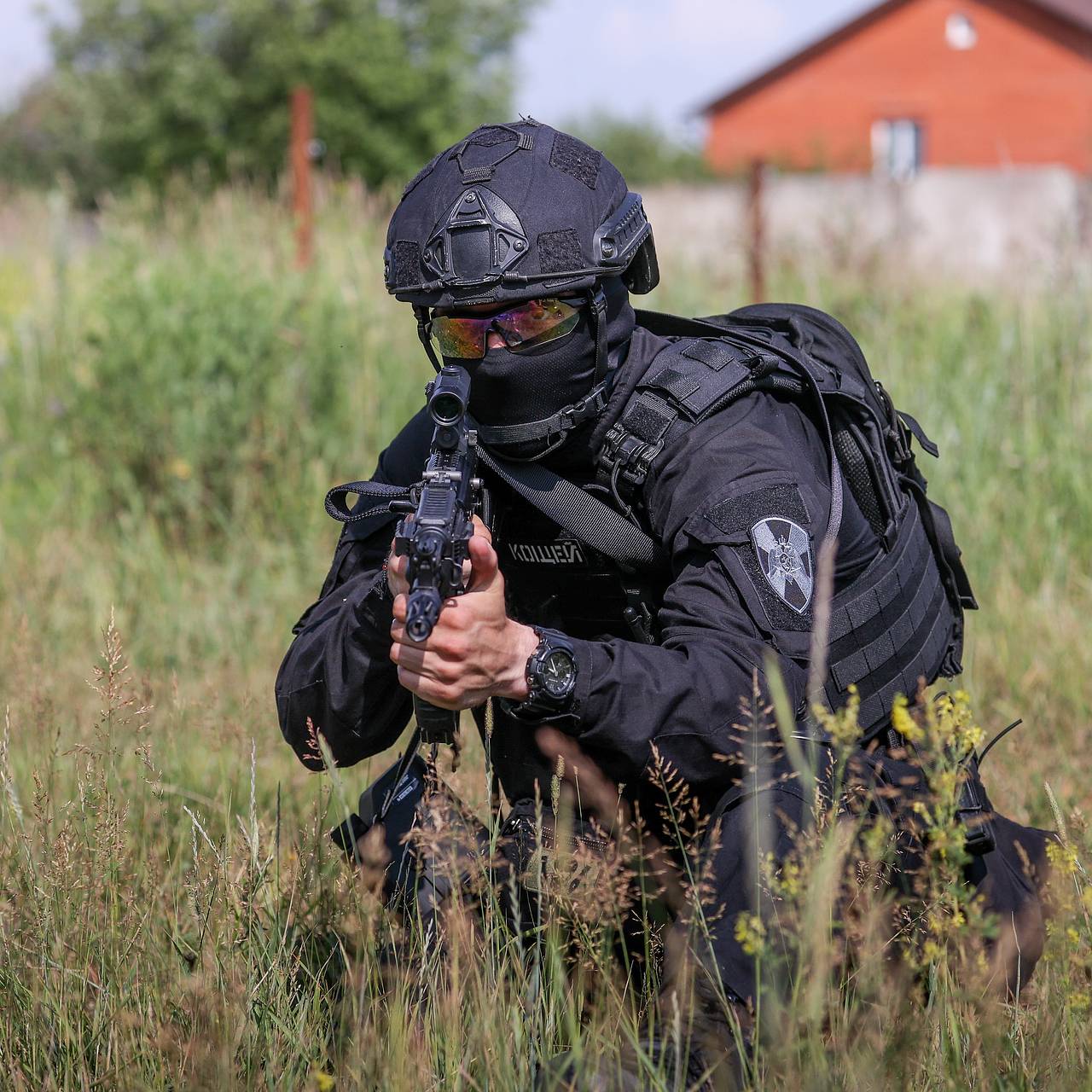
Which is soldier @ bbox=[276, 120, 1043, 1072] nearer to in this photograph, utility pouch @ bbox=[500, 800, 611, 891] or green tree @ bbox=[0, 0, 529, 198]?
utility pouch @ bbox=[500, 800, 611, 891]

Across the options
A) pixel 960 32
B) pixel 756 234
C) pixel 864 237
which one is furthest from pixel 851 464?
pixel 960 32

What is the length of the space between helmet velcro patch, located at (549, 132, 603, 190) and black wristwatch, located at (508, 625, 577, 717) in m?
0.95

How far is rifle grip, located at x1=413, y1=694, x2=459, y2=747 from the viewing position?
2037 millimetres

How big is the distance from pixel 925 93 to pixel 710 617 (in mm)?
34780

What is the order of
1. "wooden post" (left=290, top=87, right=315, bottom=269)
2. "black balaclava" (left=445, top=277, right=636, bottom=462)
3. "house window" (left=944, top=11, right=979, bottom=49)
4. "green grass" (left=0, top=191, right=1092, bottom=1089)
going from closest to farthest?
"green grass" (left=0, top=191, right=1092, bottom=1089)
"black balaclava" (left=445, top=277, right=636, bottom=462)
"wooden post" (left=290, top=87, right=315, bottom=269)
"house window" (left=944, top=11, right=979, bottom=49)

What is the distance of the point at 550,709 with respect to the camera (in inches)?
77.0

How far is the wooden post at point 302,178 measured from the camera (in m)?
6.74

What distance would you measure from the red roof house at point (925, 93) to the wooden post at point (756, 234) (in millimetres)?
23940

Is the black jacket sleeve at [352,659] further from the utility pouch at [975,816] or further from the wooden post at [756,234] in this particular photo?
the wooden post at [756,234]

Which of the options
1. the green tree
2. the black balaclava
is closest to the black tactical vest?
the black balaclava

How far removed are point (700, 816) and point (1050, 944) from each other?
0.57 metres

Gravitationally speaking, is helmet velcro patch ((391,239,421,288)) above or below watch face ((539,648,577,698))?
above

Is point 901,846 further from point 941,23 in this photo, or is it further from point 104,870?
point 941,23

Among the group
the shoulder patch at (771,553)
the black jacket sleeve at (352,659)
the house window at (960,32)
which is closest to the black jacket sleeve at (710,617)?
the shoulder patch at (771,553)
